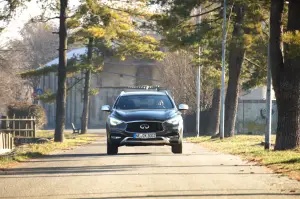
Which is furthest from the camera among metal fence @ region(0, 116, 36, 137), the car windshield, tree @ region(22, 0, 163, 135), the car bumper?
metal fence @ region(0, 116, 36, 137)

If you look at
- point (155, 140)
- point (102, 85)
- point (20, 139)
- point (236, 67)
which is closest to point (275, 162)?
point (155, 140)

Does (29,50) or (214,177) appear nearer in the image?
(214,177)

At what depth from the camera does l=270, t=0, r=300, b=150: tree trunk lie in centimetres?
2267

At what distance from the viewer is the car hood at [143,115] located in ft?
68.9

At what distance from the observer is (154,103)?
2248cm

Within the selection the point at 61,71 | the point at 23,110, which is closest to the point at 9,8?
the point at 61,71

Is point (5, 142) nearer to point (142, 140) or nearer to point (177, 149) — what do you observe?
point (177, 149)

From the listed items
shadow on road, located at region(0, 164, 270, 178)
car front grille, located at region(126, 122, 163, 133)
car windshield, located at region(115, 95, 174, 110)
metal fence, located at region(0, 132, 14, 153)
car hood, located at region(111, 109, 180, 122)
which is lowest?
metal fence, located at region(0, 132, 14, 153)

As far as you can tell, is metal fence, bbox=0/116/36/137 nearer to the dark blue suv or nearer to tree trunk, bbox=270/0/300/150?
tree trunk, bbox=270/0/300/150

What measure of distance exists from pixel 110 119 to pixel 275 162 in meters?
4.98

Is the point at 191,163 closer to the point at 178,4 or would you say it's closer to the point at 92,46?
the point at 178,4

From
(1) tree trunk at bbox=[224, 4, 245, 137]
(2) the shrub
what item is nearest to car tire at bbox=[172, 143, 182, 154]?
(1) tree trunk at bbox=[224, 4, 245, 137]

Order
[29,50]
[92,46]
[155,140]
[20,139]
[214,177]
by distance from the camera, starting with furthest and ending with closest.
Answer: [29,50]
[92,46]
[20,139]
[155,140]
[214,177]

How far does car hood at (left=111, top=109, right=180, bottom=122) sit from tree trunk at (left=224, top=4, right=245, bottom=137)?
14912 millimetres
